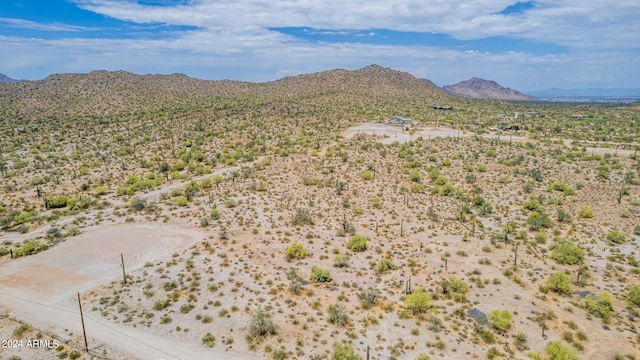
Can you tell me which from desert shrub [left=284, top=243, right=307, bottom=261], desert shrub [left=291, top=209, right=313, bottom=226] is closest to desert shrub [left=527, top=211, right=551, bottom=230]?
desert shrub [left=291, top=209, right=313, bottom=226]

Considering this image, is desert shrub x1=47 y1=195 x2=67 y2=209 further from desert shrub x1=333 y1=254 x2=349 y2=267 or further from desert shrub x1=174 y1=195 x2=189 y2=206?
desert shrub x1=333 y1=254 x2=349 y2=267

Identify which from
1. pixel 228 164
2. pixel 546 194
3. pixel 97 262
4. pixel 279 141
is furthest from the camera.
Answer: pixel 279 141

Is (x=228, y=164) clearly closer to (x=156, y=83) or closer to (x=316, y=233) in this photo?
(x=316, y=233)

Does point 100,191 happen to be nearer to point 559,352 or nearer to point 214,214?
point 214,214

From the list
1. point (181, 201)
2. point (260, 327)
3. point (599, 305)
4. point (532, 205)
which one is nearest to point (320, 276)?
point (260, 327)

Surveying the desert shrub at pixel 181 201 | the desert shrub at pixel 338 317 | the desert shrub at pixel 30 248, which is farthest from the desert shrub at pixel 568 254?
the desert shrub at pixel 30 248

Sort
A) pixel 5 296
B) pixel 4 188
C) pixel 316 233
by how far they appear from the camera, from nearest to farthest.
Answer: pixel 5 296 → pixel 316 233 → pixel 4 188

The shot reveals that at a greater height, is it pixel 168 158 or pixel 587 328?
pixel 168 158

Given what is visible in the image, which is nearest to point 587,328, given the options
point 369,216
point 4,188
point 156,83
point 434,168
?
point 369,216

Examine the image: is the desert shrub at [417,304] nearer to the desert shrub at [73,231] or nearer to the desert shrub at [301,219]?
the desert shrub at [301,219]
